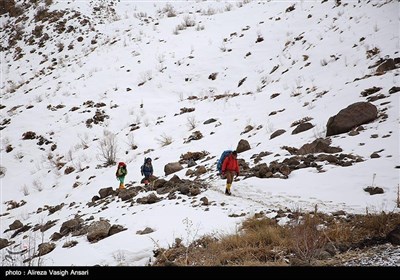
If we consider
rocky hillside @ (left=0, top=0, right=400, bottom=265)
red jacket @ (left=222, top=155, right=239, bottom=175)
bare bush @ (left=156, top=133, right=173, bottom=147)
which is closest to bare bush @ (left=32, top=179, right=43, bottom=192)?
rocky hillside @ (left=0, top=0, right=400, bottom=265)

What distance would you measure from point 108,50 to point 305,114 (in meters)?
18.9

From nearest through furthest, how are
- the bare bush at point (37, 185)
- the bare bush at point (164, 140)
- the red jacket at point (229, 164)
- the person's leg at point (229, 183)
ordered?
the person's leg at point (229, 183)
the red jacket at point (229, 164)
the bare bush at point (37, 185)
the bare bush at point (164, 140)

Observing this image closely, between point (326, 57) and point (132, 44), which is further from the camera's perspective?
point (132, 44)

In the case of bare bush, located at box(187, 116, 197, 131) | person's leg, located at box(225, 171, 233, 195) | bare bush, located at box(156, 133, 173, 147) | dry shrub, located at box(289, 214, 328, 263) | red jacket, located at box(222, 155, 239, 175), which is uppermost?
dry shrub, located at box(289, 214, 328, 263)

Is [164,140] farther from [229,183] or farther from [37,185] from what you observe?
[229,183]

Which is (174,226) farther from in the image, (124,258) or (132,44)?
(132,44)

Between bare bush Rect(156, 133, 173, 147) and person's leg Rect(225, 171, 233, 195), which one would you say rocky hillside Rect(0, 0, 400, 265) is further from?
person's leg Rect(225, 171, 233, 195)

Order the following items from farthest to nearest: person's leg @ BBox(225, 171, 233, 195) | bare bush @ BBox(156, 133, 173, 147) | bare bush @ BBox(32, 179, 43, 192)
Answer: bare bush @ BBox(156, 133, 173, 147) < bare bush @ BBox(32, 179, 43, 192) < person's leg @ BBox(225, 171, 233, 195)

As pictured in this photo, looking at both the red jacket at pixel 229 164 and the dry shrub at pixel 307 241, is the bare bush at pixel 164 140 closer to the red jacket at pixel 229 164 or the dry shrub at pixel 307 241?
the red jacket at pixel 229 164

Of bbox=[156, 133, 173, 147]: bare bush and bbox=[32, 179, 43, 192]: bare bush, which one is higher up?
bbox=[156, 133, 173, 147]: bare bush

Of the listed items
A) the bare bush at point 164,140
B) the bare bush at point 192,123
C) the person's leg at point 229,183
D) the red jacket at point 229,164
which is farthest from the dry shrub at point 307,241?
the bare bush at point 192,123

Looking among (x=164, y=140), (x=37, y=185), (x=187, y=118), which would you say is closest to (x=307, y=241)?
(x=164, y=140)
